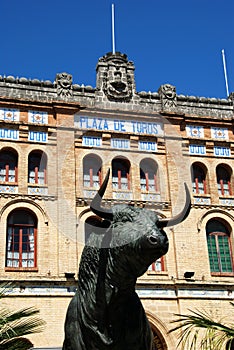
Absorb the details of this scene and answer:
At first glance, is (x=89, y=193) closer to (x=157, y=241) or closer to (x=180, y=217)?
(x=180, y=217)

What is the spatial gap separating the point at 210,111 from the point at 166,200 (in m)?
5.29

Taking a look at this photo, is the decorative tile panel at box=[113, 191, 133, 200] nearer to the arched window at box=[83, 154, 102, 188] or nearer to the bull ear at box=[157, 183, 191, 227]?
the arched window at box=[83, 154, 102, 188]

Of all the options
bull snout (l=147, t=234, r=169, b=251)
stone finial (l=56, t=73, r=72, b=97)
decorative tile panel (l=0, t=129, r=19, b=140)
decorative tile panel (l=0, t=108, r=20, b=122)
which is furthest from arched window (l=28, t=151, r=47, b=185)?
bull snout (l=147, t=234, r=169, b=251)

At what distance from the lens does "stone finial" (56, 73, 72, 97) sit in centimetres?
2308

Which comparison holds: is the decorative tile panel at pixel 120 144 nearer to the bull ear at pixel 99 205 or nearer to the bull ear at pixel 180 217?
the bull ear at pixel 99 205

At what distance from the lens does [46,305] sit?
19438mm

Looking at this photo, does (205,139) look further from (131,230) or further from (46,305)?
(131,230)

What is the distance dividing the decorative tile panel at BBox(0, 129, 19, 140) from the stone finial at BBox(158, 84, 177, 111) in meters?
6.46

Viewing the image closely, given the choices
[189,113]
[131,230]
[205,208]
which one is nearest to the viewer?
[131,230]

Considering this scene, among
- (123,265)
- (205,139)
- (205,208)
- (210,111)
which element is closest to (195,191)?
(205,208)

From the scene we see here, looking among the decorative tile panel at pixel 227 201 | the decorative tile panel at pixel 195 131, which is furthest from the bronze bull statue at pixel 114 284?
the decorative tile panel at pixel 195 131

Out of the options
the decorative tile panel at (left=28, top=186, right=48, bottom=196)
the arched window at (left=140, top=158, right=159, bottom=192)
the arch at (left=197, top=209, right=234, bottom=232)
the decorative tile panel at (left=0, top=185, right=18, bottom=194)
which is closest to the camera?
the decorative tile panel at (left=0, top=185, right=18, bottom=194)

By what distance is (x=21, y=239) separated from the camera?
20594 mm

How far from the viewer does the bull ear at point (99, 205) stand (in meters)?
5.23
